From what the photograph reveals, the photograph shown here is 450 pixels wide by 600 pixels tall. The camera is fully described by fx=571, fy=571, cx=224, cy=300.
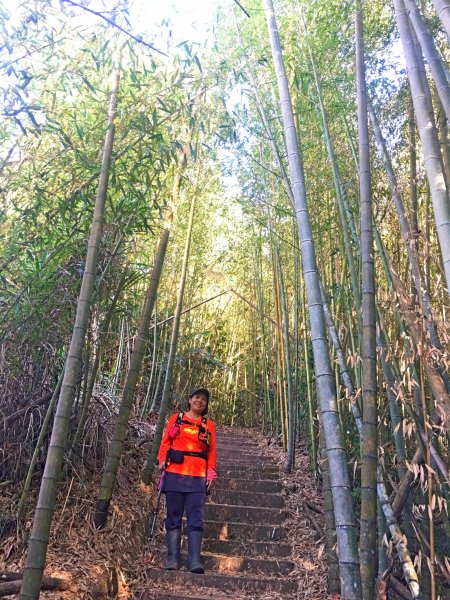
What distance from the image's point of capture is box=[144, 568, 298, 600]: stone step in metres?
3.35

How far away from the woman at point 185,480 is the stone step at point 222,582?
0.07 meters

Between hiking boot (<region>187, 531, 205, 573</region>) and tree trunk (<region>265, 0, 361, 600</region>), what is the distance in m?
1.81

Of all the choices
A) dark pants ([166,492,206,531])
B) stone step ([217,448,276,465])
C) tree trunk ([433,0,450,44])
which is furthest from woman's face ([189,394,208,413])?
Result: tree trunk ([433,0,450,44])

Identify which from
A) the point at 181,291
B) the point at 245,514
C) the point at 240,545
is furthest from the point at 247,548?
the point at 181,291

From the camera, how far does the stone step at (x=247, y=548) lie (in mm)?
3852

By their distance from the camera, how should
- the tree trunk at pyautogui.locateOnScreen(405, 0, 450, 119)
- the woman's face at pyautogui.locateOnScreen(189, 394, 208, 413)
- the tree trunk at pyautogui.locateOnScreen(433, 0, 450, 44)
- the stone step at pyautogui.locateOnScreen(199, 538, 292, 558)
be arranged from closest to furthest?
the tree trunk at pyautogui.locateOnScreen(433, 0, 450, 44) → the tree trunk at pyautogui.locateOnScreen(405, 0, 450, 119) → the woman's face at pyautogui.locateOnScreen(189, 394, 208, 413) → the stone step at pyautogui.locateOnScreen(199, 538, 292, 558)

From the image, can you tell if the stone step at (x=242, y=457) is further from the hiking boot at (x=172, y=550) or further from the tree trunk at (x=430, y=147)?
the tree trunk at (x=430, y=147)

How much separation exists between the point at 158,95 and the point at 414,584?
2619 millimetres

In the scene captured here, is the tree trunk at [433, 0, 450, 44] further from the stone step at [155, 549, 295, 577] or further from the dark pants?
the stone step at [155, 549, 295, 577]

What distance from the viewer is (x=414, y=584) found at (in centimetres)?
233

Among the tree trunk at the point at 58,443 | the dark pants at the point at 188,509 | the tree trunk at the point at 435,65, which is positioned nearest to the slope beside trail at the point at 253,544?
the dark pants at the point at 188,509

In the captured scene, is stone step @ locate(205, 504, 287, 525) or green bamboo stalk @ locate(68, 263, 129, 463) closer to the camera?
green bamboo stalk @ locate(68, 263, 129, 463)

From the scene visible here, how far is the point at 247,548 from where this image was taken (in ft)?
12.7

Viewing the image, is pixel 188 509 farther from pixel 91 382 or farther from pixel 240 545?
pixel 91 382
